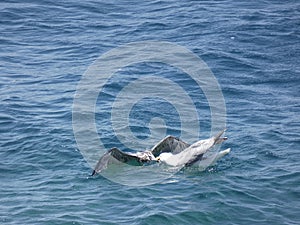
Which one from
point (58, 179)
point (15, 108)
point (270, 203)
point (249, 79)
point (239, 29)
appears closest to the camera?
point (270, 203)

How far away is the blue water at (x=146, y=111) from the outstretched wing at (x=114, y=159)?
423 mm

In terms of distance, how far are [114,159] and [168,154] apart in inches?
68.1

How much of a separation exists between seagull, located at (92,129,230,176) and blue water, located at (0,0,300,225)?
1.82ft

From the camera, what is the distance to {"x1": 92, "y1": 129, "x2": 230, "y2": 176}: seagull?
17.3 m

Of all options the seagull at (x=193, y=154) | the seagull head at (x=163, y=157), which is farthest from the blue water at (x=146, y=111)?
the seagull head at (x=163, y=157)

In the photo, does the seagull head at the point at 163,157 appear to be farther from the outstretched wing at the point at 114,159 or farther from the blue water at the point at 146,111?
the blue water at the point at 146,111

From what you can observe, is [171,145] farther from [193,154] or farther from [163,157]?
[193,154]

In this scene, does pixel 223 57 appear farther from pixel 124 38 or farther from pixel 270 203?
pixel 270 203

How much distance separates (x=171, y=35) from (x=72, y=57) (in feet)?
16.8

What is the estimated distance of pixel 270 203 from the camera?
624 inches

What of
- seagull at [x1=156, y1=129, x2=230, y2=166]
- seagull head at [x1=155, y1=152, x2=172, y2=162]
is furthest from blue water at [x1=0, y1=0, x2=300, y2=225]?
seagull head at [x1=155, y1=152, x2=172, y2=162]

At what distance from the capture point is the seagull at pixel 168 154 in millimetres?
17281

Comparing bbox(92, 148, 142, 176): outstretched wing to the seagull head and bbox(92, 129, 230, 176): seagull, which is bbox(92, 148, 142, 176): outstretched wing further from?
the seagull head

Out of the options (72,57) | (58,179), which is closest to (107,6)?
(72,57)
